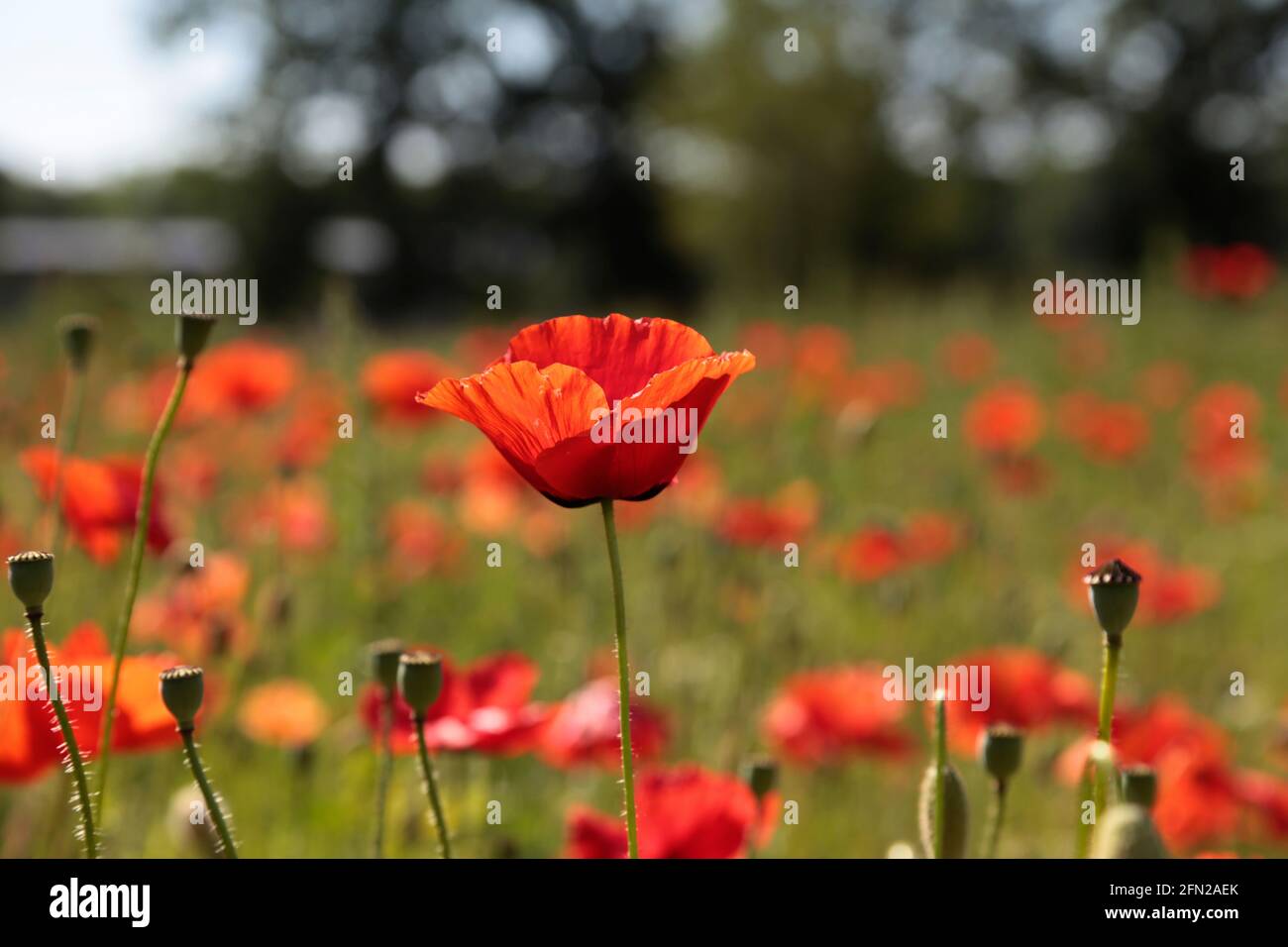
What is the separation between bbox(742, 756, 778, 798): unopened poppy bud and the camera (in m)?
0.94

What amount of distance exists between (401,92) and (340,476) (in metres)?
24.8

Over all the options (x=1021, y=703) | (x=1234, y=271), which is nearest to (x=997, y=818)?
(x=1021, y=703)

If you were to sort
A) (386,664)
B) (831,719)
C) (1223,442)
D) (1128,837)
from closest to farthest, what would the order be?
Answer: (1128,837) < (386,664) < (831,719) < (1223,442)

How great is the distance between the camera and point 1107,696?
2.03 ft

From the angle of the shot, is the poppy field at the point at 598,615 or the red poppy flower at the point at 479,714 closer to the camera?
the poppy field at the point at 598,615

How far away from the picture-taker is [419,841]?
4.66 feet

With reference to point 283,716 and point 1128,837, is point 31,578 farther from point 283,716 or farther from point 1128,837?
point 283,716

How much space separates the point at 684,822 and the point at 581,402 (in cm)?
35

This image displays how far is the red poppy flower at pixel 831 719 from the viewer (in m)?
1.57

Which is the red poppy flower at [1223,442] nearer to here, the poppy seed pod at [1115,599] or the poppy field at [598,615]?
the poppy field at [598,615]

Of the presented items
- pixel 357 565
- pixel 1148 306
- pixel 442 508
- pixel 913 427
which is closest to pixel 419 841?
pixel 357 565

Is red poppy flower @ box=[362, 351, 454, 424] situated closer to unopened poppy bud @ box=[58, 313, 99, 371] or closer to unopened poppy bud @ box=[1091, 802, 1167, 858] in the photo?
unopened poppy bud @ box=[58, 313, 99, 371]

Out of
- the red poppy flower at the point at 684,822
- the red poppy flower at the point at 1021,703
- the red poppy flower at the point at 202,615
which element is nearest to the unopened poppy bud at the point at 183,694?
the red poppy flower at the point at 684,822
